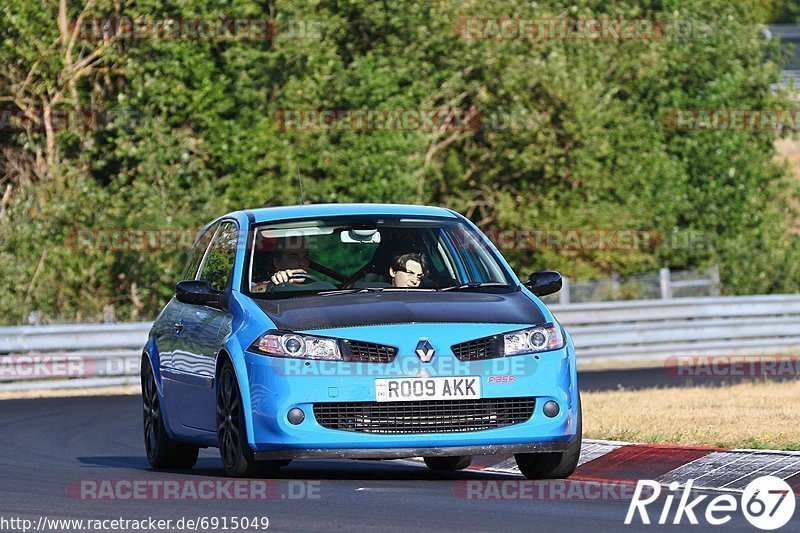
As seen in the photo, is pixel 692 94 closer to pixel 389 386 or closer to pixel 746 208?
pixel 746 208

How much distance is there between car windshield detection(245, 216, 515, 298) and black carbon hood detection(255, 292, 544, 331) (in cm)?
33

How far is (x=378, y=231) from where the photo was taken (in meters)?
11.0

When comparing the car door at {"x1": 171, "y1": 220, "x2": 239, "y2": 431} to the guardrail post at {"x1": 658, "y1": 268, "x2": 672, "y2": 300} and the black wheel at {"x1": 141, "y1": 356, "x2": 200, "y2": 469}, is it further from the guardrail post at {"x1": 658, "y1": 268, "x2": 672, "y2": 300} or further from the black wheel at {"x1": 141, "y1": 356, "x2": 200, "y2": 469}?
the guardrail post at {"x1": 658, "y1": 268, "x2": 672, "y2": 300}

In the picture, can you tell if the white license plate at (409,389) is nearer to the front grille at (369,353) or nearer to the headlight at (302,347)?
the front grille at (369,353)

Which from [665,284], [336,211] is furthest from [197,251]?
[665,284]

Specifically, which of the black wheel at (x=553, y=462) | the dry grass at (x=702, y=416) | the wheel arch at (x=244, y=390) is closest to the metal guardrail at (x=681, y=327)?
the dry grass at (x=702, y=416)

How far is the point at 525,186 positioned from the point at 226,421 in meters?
23.9

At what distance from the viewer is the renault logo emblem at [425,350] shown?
9.41 m

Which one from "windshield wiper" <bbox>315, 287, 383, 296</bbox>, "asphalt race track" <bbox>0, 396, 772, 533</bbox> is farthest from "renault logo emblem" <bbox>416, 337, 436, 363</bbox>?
"windshield wiper" <bbox>315, 287, 383, 296</bbox>

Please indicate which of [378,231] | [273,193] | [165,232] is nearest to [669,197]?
[273,193]

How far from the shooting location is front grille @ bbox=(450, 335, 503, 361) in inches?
374

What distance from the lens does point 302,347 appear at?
9.49m

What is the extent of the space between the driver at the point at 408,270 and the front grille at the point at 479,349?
1.26m

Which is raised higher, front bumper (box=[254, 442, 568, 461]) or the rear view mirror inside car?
the rear view mirror inside car
